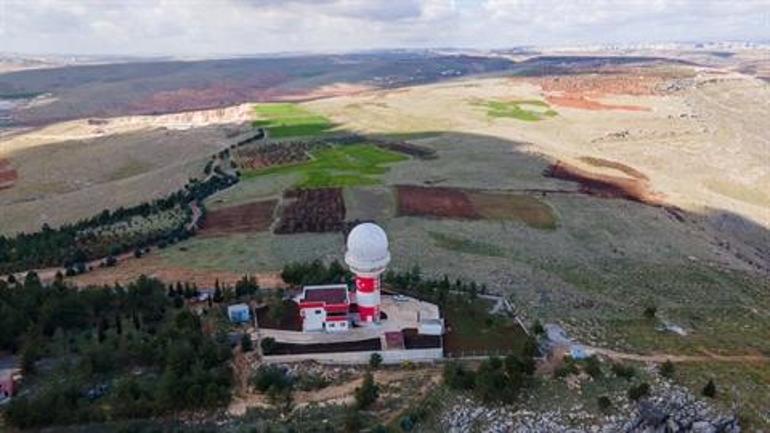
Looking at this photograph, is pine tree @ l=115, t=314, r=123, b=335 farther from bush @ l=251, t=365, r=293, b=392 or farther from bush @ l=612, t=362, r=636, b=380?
bush @ l=612, t=362, r=636, b=380

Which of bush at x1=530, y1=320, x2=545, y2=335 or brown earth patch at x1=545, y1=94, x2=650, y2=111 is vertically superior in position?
brown earth patch at x1=545, y1=94, x2=650, y2=111

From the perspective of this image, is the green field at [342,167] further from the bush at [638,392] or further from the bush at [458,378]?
the bush at [638,392]

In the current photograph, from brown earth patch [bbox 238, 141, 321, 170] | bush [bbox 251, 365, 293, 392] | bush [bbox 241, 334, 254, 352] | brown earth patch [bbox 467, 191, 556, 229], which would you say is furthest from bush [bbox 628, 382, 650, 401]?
brown earth patch [bbox 238, 141, 321, 170]

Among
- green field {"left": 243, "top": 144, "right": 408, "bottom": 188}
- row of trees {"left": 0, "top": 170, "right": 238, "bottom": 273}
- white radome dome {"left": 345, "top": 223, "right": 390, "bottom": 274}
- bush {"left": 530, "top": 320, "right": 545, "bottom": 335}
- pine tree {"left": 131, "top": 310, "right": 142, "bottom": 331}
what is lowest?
bush {"left": 530, "top": 320, "right": 545, "bottom": 335}

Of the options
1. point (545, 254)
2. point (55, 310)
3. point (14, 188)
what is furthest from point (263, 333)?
point (14, 188)

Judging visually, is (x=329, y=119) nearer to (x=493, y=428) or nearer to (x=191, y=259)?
(x=191, y=259)

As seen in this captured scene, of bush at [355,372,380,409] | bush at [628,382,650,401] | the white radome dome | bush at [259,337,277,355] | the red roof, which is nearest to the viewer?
bush at [355,372,380,409]

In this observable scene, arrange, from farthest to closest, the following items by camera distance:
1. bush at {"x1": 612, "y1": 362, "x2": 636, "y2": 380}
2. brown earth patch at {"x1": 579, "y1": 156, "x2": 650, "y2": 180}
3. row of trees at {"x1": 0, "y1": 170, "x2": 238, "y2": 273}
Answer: brown earth patch at {"x1": 579, "y1": 156, "x2": 650, "y2": 180}, row of trees at {"x1": 0, "y1": 170, "x2": 238, "y2": 273}, bush at {"x1": 612, "y1": 362, "x2": 636, "y2": 380}
